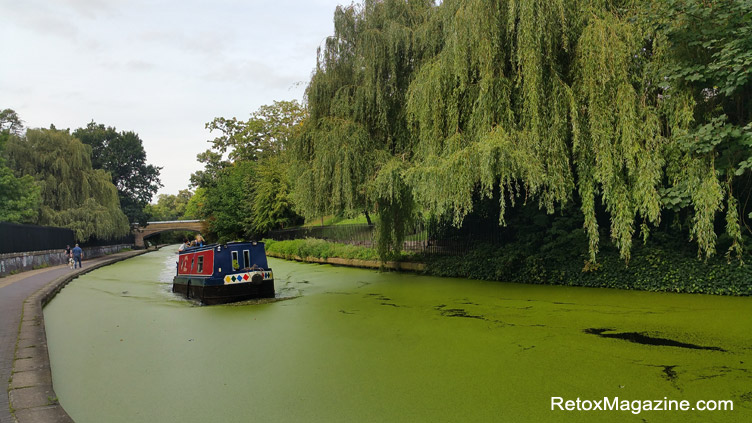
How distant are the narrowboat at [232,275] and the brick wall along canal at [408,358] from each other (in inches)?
47.0

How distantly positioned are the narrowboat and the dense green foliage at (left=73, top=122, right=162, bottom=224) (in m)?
46.2

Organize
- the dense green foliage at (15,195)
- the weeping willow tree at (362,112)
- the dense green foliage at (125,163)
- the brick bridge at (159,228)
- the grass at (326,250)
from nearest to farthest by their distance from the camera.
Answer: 1. the weeping willow tree at (362,112)
2. the grass at (326,250)
3. the dense green foliage at (15,195)
4. the dense green foliage at (125,163)
5. the brick bridge at (159,228)

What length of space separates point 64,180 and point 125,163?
25.0 metres

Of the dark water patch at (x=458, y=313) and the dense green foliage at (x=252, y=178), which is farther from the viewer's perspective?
the dense green foliage at (x=252, y=178)

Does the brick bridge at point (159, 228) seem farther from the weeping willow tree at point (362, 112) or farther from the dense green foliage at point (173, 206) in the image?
the weeping willow tree at point (362, 112)

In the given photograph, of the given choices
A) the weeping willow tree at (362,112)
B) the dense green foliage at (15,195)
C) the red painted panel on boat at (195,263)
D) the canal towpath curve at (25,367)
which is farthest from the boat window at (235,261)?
the dense green foliage at (15,195)

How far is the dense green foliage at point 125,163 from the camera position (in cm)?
5181

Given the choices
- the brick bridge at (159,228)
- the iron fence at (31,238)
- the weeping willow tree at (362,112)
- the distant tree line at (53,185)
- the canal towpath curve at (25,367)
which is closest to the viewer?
the canal towpath curve at (25,367)

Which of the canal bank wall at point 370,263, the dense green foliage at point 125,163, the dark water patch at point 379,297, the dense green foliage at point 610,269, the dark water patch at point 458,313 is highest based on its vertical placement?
the dense green foliage at point 125,163

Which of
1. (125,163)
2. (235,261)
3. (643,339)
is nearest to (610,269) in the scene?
(643,339)

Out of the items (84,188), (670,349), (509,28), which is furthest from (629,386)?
(84,188)

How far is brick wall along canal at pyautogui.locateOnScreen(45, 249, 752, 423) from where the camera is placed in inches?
153

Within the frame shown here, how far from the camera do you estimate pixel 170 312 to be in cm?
978

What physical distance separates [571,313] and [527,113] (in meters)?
3.90
